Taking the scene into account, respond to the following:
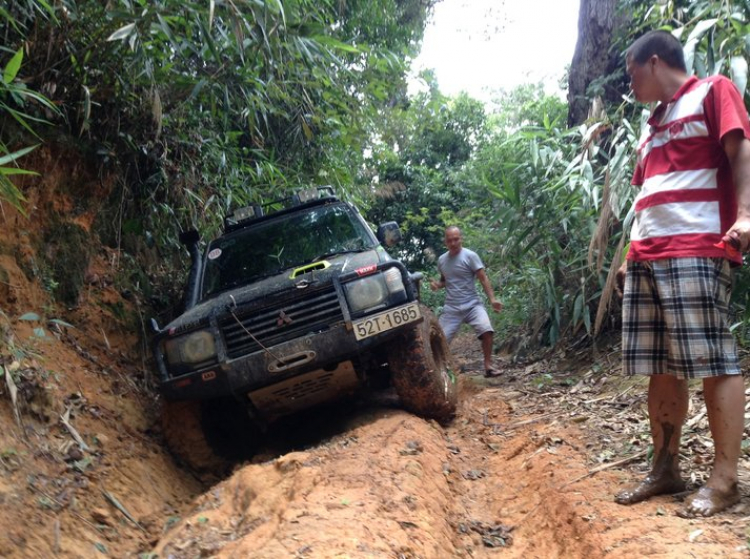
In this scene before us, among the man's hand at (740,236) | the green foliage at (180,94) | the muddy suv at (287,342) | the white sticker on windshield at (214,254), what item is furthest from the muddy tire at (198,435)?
the man's hand at (740,236)

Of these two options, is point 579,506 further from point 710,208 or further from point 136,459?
point 136,459

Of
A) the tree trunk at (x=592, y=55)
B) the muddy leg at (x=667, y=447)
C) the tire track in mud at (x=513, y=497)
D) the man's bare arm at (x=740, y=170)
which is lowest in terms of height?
the tire track in mud at (x=513, y=497)

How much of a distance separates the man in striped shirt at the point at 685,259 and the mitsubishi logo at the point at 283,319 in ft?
6.67

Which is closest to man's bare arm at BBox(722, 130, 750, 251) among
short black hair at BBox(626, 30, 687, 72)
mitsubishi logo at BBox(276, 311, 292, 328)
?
short black hair at BBox(626, 30, 687, 72)

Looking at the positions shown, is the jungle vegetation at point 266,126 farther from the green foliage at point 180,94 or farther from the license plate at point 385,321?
the license plate at point 385,321

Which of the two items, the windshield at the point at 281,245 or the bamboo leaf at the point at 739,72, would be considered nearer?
the bamboo leaf at the point at 739,72

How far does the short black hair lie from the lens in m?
2.54

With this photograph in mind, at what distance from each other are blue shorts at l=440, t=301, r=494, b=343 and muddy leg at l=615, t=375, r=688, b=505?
378cm

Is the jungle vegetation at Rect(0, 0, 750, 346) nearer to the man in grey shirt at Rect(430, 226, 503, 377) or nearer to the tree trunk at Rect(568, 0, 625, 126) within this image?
the tree trunk at Rect(568, 0, 625, 126)

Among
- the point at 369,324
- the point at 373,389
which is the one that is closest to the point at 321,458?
the point at 369,324

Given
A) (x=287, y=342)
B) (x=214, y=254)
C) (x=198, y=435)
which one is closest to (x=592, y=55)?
(x=214, y=254)

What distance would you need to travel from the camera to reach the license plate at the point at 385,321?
151 inches

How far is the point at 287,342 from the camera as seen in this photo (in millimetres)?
3803

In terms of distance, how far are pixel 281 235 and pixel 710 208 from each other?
3321 millimetres
